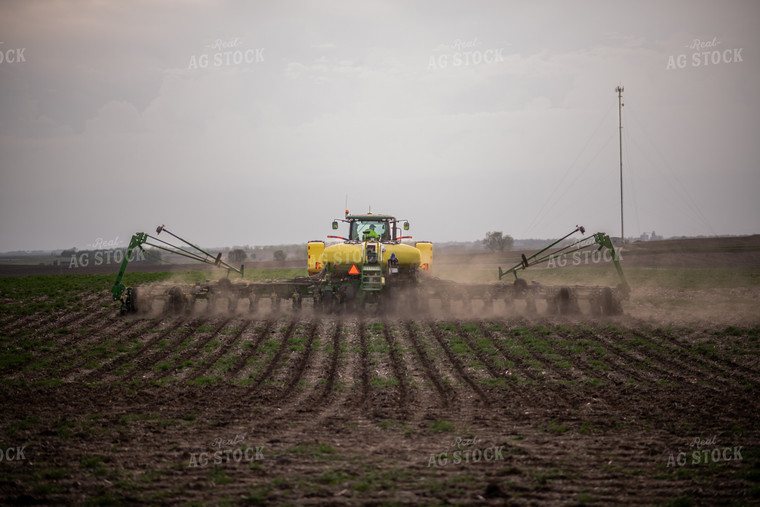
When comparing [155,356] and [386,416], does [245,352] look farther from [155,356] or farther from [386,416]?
[386,416]

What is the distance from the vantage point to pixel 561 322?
18391 millimetres

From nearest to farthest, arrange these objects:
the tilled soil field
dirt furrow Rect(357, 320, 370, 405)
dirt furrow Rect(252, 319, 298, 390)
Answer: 1. the tilled soil field
2. dirt furrow Rect(357, 320, 370, 405)
3. dirt furrow Rect(252, 319, 298, 390)

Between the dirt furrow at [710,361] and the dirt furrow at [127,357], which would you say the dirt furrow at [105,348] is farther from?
the dirt furrow at [710,361]

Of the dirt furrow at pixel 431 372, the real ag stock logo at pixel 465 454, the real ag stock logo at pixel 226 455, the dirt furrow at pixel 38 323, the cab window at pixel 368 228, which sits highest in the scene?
the cab window at pixel 368 228

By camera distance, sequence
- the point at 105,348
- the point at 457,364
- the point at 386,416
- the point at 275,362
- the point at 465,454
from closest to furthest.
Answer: the point at 465,454 → the point at 386,416 → the point at 457,364 → the point at 275,362 → the point at 105,348

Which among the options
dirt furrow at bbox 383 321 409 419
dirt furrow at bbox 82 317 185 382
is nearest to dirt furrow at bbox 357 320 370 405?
dirt furrow at bbox 383 321 409 419

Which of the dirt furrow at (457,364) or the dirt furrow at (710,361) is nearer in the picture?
the dirt furrow at (457,364)

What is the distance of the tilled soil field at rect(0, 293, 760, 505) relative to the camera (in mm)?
6641

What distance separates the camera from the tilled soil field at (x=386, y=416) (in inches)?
261

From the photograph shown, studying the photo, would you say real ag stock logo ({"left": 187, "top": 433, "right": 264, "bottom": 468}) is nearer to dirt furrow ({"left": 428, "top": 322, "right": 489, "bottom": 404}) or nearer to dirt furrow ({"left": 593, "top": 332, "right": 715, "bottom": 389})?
dirt furrow ({"left": 428, "top": 322, "right": 489, "bottom": 404})

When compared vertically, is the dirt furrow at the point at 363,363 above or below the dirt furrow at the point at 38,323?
below

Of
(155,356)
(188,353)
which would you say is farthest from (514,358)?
(155,356)

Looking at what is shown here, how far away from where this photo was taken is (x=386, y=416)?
31.7 ft

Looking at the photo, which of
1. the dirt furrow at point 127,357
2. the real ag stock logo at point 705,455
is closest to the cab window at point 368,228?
the dirt furrow at point 127,357
